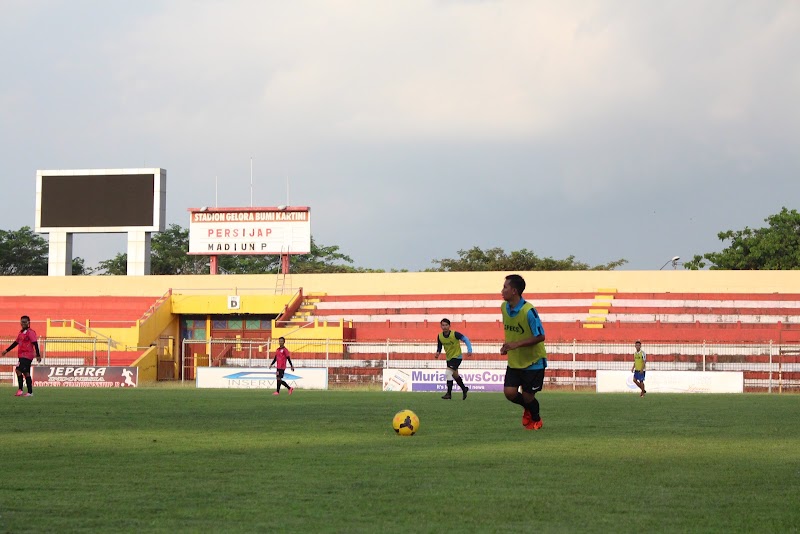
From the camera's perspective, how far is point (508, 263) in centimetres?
7862

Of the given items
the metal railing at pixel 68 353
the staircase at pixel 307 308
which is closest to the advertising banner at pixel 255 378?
the metal railing at pixel 68 353

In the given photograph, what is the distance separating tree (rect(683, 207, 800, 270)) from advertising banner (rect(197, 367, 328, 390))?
1509 inches

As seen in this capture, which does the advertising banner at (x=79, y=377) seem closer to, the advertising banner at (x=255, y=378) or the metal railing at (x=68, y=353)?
the metal railing at (x=68, y=353)

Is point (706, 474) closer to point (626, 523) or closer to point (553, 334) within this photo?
point (626, 523)

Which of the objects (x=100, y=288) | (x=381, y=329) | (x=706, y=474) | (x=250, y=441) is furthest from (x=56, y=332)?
(x=706, y=474)

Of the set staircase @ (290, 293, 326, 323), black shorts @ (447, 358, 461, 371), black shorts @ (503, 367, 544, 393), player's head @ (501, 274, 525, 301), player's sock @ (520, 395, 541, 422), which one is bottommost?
player's sock @ (520, 395, 541, 422)

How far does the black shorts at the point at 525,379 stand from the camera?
42.9ft

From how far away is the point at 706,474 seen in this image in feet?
29.2

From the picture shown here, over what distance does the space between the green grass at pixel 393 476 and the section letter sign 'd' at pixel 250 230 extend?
37.8 meters

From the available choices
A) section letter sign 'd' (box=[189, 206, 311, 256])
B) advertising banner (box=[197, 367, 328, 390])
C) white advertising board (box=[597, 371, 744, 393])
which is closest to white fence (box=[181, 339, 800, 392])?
advertising banner (box=[197, 367, 328, 390])

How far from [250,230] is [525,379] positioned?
4196 cm

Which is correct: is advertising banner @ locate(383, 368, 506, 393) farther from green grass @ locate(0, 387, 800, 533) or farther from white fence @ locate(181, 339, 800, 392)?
green grass @ locate(0, 387, 800, 533)

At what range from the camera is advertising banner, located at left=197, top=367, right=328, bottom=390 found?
37656mm

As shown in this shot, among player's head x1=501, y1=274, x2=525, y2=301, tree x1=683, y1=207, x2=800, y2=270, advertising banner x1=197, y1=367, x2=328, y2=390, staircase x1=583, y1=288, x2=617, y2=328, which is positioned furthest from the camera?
tree x1=683, y1=207, x2=800, y2=270
